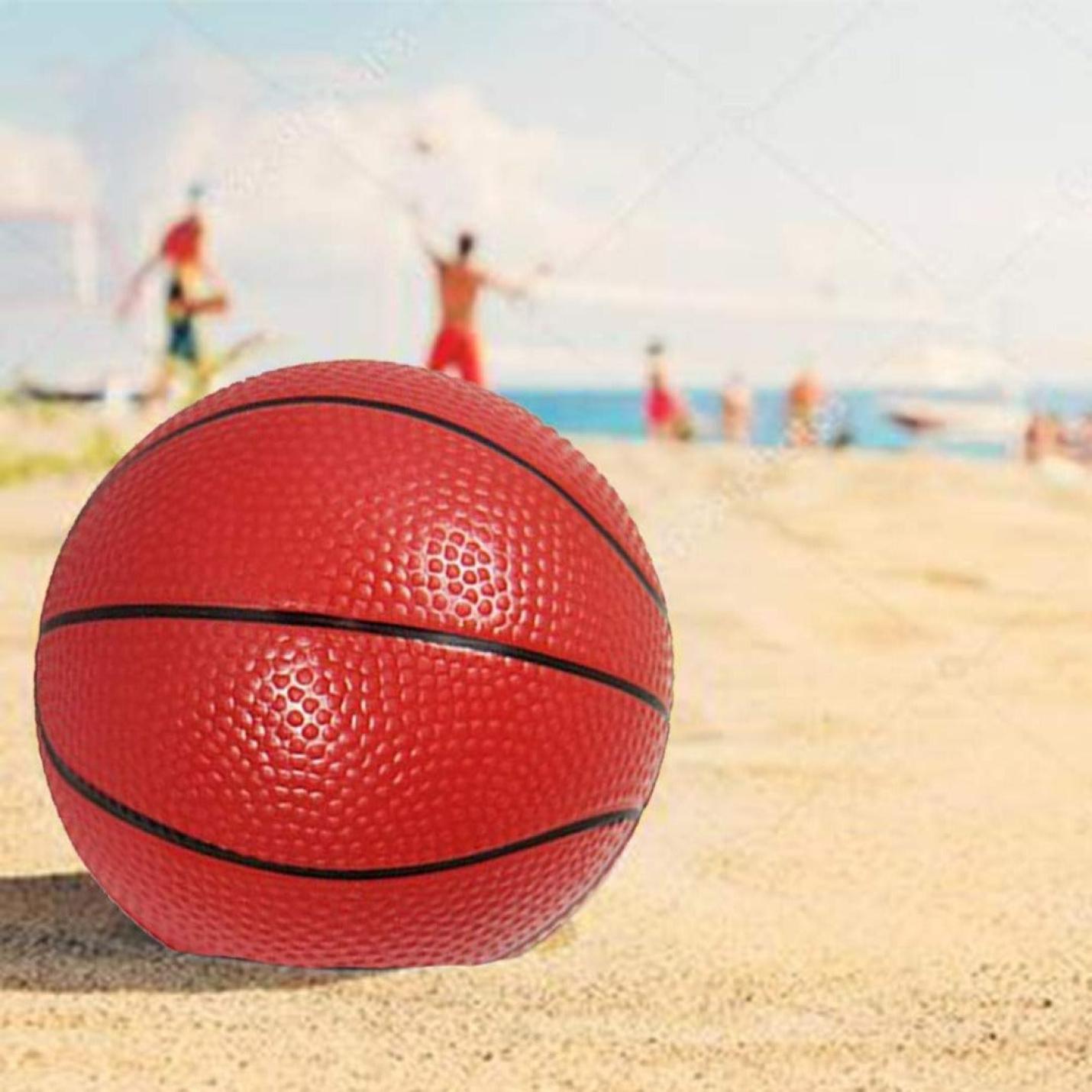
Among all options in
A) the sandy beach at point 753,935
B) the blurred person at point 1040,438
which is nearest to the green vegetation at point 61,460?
the sandy beach at point 753,935

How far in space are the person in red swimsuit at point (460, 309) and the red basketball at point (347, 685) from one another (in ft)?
20.3

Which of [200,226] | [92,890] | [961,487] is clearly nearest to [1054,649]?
[92,890]

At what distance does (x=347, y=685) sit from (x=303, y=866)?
0.31m

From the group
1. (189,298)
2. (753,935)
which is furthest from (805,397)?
(753,935)

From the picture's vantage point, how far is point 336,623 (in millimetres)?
2309

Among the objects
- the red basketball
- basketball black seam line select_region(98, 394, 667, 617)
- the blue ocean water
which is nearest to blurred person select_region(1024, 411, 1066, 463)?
the blue ocean water

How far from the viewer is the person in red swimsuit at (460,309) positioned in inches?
345

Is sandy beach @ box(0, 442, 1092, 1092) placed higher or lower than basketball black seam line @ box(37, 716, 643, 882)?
lower

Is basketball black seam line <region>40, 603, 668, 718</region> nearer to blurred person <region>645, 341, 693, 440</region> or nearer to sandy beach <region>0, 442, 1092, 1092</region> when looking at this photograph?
sandy beach <region>0, 442, 1092, 1092</region>

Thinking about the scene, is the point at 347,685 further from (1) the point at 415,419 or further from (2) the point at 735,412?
(2) the point at 735,412

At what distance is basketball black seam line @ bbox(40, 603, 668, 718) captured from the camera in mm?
2311

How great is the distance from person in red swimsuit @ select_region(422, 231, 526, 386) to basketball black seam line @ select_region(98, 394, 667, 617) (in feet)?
20.1

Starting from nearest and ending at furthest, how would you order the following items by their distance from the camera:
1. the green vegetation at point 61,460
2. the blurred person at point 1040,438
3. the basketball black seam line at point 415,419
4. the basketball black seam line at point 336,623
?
1. the basketball black seam line at point 336,623
2. the basketball black seam line at point 415,419
3. the green vegetation at point 61,460
4. the blurred person at point 1040,438

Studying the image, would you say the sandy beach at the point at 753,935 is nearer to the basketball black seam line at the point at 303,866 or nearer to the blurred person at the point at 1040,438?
the basketball black seam line at the point at 303,866
